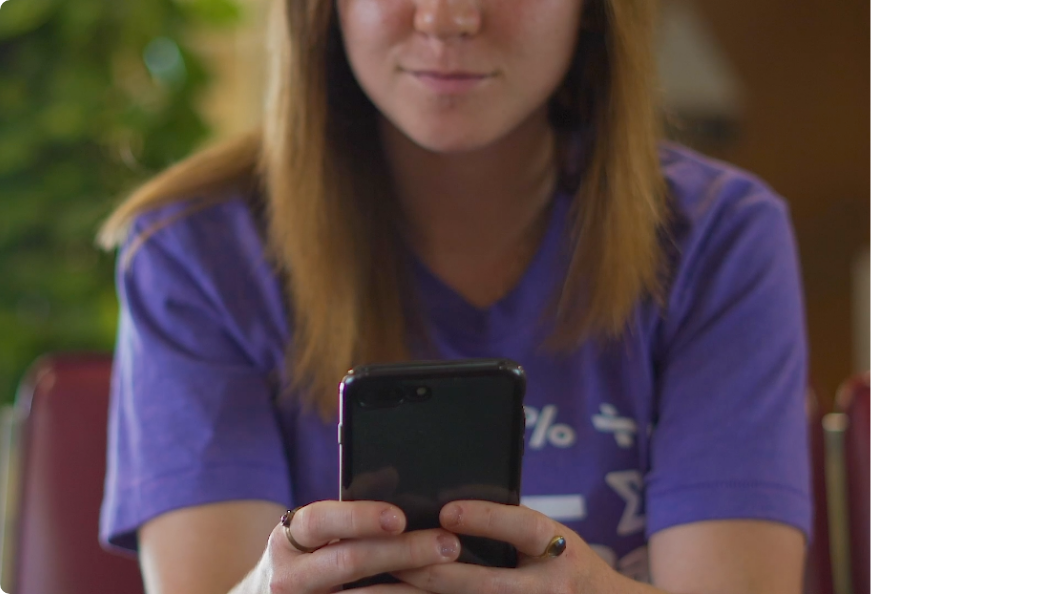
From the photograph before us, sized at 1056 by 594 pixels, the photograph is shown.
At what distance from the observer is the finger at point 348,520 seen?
536 millimetres

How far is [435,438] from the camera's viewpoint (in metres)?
0.56

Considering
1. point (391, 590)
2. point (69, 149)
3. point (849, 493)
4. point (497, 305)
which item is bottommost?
point (849, 493)

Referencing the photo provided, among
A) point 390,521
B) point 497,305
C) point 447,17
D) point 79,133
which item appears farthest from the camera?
point 79,133

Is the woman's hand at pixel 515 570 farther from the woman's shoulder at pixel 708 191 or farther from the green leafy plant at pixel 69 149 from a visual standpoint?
the green leafy plant at pixel 69 149

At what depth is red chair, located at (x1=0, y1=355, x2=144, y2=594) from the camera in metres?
0.91

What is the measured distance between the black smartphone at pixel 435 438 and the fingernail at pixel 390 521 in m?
0.03

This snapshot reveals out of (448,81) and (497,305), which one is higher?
(448,81)

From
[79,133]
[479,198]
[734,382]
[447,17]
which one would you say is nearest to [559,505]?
[734,382]

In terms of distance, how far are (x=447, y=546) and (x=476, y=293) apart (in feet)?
1.05

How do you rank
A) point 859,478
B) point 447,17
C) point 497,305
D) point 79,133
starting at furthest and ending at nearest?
point 79,133 < point 859,478 < point 497,305 < point 447,17

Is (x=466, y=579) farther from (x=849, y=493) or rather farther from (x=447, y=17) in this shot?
(x=849, y=493)

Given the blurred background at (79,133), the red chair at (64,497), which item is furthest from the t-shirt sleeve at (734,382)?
the blurred background at (79,133)

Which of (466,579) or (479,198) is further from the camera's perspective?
(479,198)

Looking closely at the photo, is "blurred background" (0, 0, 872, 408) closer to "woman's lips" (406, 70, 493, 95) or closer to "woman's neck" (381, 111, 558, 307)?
"woman's neck" (381, 111, 558, 307)
